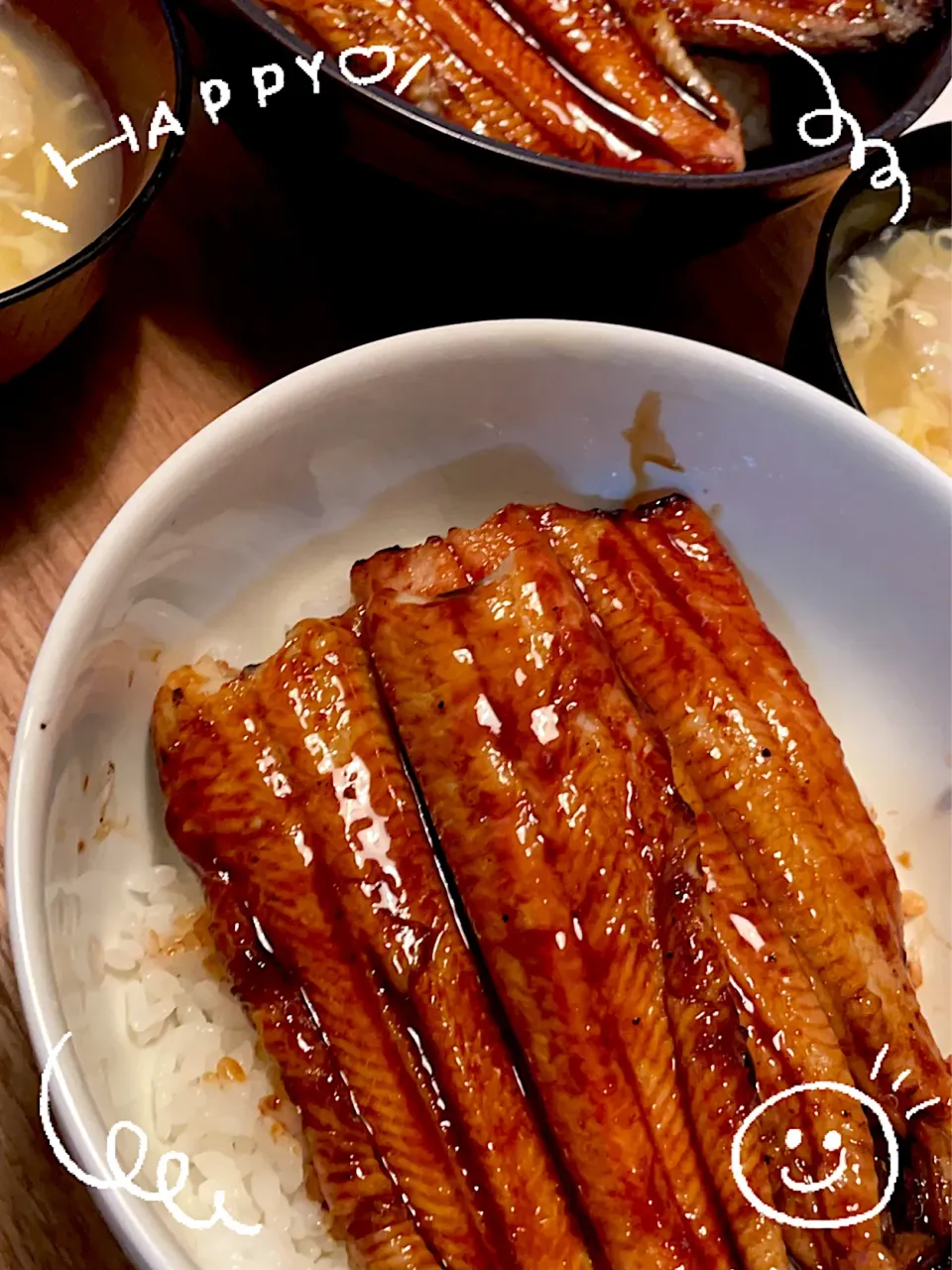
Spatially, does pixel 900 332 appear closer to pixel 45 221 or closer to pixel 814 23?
pixel 814 23

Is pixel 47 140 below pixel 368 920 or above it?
above

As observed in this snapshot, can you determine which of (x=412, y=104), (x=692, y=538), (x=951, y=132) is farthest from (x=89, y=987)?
(x=951, y=132)

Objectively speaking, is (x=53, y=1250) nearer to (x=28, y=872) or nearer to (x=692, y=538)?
(x=28, y=872)

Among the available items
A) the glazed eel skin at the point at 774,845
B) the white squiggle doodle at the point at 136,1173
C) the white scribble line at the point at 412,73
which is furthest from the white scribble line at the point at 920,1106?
the white scribble line at the point at 412,73

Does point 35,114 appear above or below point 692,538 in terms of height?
above

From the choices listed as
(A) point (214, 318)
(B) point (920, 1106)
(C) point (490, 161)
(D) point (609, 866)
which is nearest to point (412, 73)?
(C) point (490, 161)

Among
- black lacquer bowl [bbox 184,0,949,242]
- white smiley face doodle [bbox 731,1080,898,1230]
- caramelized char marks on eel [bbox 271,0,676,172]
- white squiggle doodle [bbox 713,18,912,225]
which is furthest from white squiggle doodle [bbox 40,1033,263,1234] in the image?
white squiggle doodle [bbox 713,18,912,225]
